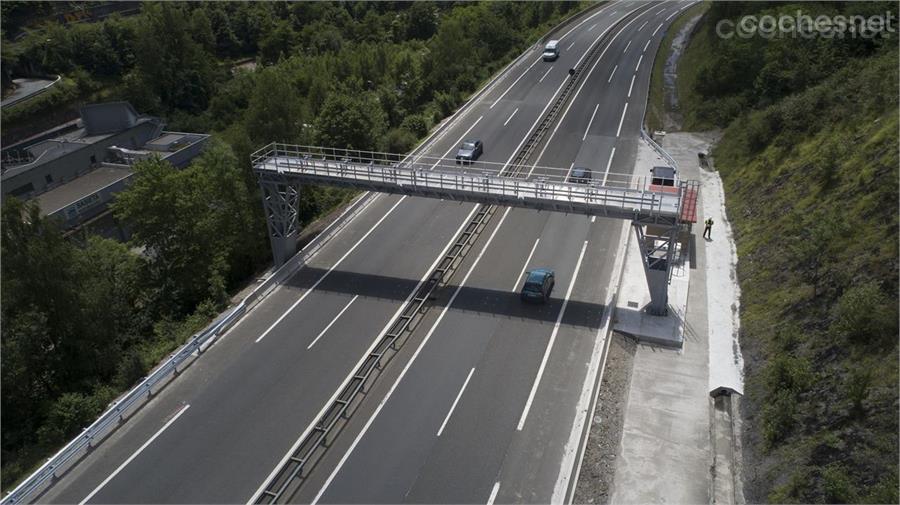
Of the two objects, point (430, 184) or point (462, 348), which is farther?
point (430, 184)

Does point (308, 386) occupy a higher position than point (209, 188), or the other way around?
point (209, 188)

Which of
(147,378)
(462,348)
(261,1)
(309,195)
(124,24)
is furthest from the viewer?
(261,1)

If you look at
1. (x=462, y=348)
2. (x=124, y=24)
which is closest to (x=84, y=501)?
(x=462, y=348)

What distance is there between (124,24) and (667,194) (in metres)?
104

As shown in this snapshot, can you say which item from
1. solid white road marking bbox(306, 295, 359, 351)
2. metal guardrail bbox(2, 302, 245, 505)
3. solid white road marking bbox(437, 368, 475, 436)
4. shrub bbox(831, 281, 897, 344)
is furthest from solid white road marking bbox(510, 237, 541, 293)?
shrub bbox(831, 281, 897, 344)

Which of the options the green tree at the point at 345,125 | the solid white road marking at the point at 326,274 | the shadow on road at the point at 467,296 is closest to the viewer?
the solid white road marking at the point at 326,274

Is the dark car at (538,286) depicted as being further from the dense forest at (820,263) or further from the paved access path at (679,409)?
the dense forest at (820,263)

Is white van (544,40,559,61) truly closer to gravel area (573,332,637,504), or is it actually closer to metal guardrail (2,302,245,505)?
gravel area (573,332,637,504)

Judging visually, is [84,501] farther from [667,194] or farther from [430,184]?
[667,194]

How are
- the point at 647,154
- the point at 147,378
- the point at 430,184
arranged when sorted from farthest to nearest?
the point at 647,154 < the point at 430,184 < the point at 147,378

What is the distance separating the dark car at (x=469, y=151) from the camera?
4978 cm

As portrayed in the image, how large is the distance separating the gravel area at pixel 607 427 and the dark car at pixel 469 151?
23385 millimetres

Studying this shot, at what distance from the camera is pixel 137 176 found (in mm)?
38594

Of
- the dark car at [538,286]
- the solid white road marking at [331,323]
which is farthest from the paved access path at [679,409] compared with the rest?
the solid white road marking at [331,323]
